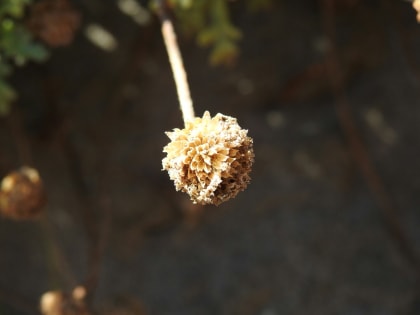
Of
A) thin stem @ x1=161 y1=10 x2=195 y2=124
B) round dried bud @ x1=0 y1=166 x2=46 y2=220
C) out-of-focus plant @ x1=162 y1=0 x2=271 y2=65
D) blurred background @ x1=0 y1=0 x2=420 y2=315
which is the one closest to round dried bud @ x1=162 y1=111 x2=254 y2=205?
thin stem @ x1=161 y1=10 x2=195 y2=124

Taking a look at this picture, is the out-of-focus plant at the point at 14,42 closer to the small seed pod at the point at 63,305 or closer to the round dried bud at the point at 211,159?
the small seed pod at the point at 63,305

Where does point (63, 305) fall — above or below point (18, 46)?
below

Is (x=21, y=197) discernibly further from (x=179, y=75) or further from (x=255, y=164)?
(x=255, y=164)

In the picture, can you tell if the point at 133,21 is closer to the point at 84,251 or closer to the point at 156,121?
the point at 156,121

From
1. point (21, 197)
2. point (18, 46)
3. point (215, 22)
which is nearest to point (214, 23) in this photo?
point (215, 22)

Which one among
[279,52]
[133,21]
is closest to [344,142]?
[279,52]
